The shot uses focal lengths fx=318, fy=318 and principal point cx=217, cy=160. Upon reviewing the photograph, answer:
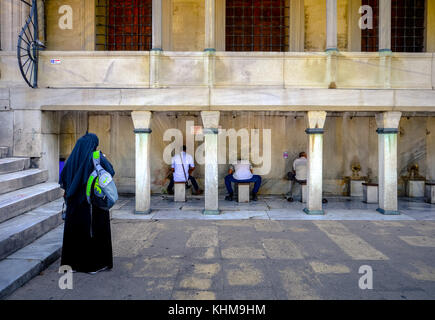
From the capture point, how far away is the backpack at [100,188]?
4223 mm

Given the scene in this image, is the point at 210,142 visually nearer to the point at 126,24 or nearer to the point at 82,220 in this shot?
the point at 82,220

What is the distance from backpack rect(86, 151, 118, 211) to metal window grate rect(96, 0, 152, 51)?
7.21 meters

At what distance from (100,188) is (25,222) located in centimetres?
217

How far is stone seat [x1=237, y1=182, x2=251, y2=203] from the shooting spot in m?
9.65

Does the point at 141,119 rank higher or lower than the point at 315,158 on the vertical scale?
higher

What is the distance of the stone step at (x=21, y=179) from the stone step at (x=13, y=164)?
0.37 ft

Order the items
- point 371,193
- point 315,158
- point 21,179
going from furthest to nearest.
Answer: point 371,193
point 315,158
point 21,179

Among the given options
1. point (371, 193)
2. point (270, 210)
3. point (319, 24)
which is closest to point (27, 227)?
point (270, 210)

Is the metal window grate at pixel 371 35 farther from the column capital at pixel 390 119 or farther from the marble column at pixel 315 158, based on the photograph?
the marble column at pixel 315 158

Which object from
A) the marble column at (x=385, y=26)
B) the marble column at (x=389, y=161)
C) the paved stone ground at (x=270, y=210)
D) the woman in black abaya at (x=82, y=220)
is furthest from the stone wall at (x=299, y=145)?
the woman in black abaya at (x=82, y=220)

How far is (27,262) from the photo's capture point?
4445 mm

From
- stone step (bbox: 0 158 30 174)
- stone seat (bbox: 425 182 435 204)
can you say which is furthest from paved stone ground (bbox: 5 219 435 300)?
stone seat (bbox: 425 182 435 204)

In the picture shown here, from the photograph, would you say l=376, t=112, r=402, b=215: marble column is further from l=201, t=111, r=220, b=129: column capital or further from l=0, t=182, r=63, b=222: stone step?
l=0, t=182, r=63, b=222: stone step

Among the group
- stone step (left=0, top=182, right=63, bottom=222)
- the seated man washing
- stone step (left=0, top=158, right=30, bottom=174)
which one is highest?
stone step (left=0, top=158, right=30, bottom=174)
